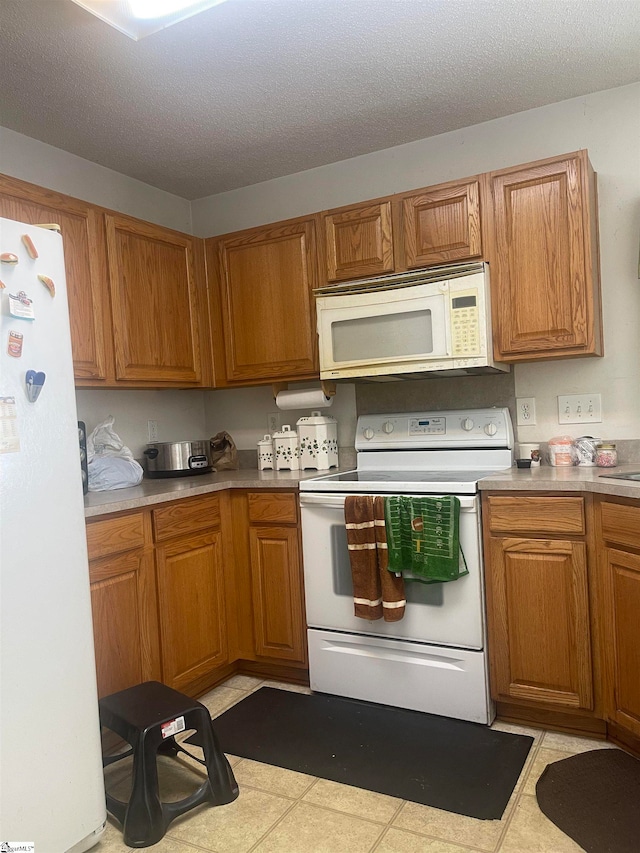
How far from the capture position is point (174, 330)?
303 cm

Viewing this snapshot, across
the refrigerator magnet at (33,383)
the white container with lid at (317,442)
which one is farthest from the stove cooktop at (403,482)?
the refrigerator magnet at (33,383)

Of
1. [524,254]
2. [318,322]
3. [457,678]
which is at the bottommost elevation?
[457,678]

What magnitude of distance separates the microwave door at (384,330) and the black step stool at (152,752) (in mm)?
1518

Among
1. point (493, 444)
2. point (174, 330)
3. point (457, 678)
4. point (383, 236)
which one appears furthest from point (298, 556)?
point (383, 236)

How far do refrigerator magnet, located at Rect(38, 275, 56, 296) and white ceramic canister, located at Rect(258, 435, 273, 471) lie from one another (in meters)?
1.65

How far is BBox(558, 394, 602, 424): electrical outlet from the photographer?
2.63 meters

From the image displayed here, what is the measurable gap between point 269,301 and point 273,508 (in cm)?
102

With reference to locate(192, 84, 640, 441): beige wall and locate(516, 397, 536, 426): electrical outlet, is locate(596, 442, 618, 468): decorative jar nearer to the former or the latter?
locate(192, 84, 640, 441): beige wall

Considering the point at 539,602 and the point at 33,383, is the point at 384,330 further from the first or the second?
the point at 33,383

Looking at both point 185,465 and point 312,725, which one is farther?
point 185,465

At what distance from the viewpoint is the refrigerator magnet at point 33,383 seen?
159cm

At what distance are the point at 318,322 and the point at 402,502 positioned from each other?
0.96 m

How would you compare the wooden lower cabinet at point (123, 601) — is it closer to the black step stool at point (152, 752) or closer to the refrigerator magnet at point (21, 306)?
the black step stool at point (152, 752)

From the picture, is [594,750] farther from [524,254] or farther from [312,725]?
[524,254]
